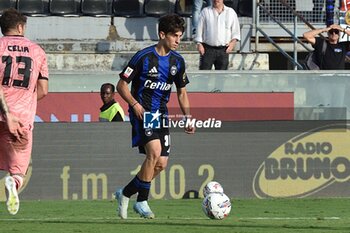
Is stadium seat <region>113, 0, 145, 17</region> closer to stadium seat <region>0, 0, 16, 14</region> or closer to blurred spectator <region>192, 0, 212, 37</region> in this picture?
blurred spectator <region>192, 0, 212, 37</region>

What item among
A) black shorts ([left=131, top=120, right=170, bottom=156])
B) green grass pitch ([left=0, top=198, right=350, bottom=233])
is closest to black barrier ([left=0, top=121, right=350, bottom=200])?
green grass pitch ([left=0, top=198, right=350, bottom=233])

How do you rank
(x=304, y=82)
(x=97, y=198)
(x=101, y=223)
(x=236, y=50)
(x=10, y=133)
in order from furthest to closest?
1. (x=236, y=50)
2. (x=304, y=82)
3. (x=97, y=198)
4. (x=101, y=223)
5. (x=10, y=133)

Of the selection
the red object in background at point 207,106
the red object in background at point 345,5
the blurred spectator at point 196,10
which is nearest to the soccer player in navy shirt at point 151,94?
the red object in background at point 207,106

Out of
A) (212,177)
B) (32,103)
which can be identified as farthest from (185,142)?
(32,103)

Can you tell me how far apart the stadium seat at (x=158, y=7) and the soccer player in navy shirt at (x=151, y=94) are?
10.3 m

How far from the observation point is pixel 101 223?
1143 cm

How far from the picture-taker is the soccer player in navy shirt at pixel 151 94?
11547 millimetres

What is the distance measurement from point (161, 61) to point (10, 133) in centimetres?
234

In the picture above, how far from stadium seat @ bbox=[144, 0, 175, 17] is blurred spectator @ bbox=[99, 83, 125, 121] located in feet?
18.2

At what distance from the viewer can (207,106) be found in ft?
57.4

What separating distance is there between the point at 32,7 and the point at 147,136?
1135 cm

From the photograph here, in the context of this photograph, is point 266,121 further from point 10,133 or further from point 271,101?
point 10,133

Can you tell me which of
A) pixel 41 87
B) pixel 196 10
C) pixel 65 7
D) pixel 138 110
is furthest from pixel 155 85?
pixel 65 7

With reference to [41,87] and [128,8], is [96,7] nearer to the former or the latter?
[128,8]
